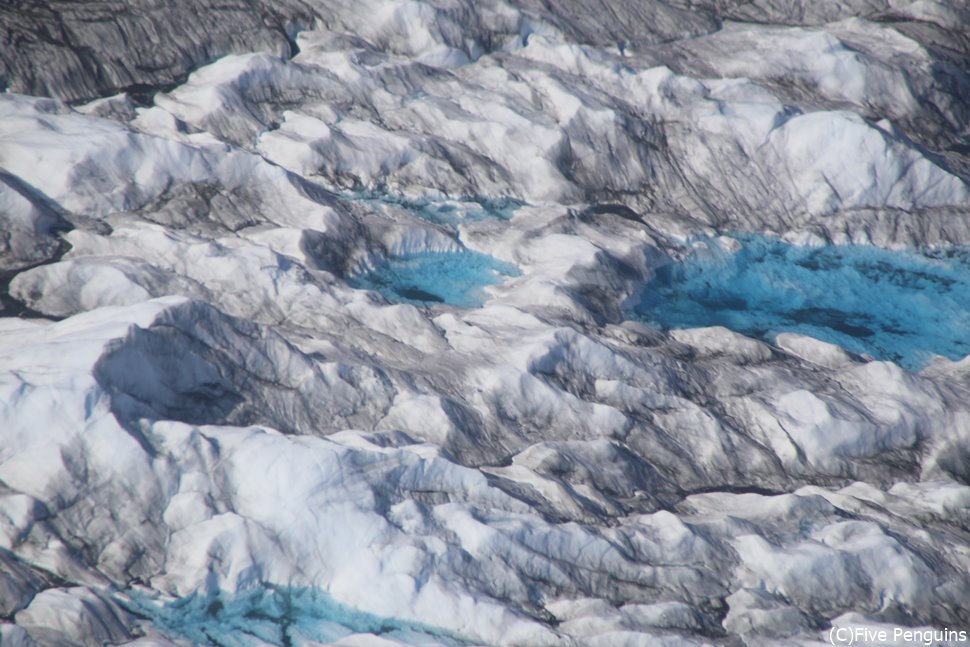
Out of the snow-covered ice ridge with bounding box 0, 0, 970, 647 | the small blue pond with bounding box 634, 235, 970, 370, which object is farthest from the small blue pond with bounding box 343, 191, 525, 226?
the small blue pond with bounding box 634, 235, 970, 370

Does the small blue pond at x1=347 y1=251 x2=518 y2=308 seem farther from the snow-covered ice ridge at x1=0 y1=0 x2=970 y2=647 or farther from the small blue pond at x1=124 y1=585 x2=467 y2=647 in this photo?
the small blue pond at x1=124 y1=585 x2=467 y2=647

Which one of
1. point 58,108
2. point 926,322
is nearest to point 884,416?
point 926,322

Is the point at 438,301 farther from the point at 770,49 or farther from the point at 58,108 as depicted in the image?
the point at 770,49

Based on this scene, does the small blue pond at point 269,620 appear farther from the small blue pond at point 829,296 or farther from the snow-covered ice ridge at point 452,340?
the small blue pond at point 829,296

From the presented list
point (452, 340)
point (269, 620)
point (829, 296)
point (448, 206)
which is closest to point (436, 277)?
point (448, 206)

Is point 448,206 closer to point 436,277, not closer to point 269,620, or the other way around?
point 436,277

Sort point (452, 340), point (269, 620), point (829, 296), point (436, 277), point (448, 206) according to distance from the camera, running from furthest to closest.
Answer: point (829, 296), point (448, 206), point (436, 277), point (452, 340), point (269, 620)

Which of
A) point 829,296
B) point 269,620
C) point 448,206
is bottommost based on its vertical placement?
point 829,296

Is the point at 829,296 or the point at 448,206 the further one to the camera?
the point at 829,296
